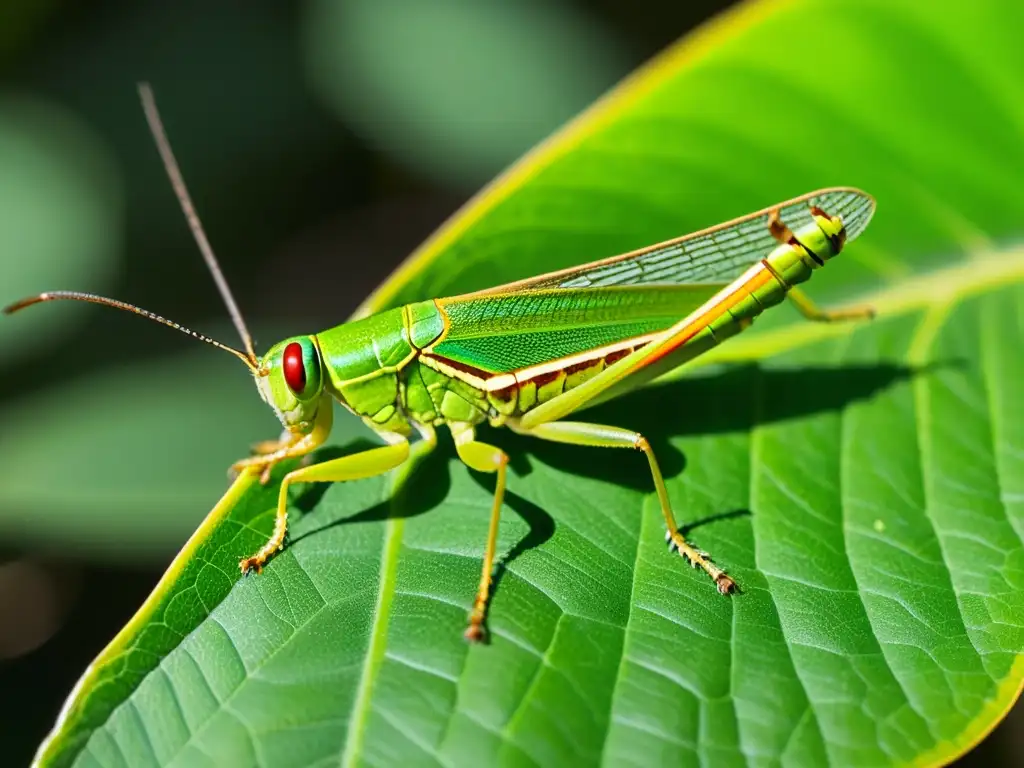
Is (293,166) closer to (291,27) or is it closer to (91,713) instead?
(291,27)

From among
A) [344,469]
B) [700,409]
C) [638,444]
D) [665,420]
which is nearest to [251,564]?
[344,469]

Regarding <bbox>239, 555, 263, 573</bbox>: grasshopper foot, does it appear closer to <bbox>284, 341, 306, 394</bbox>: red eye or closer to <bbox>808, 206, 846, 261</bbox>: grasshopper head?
<bbox>284, 341, 306, 394</bbox>: red eye

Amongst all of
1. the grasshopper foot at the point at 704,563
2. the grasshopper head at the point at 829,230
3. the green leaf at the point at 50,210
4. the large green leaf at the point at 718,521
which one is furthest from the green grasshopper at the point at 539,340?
the green leaf at the point at 50,210

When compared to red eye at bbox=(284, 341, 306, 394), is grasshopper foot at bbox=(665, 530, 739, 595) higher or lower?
lower

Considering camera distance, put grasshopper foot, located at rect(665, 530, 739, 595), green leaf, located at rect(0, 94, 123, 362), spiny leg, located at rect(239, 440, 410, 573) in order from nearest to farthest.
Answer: grasshopper foot, located at rect(665, 530, 739, 595) < spiny leg, located at rect(239, 440, 410, 573) < green leaf, located at rect(0, 94, 123, 362)

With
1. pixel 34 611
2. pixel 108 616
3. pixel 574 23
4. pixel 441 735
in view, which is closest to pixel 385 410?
pixel 441 735

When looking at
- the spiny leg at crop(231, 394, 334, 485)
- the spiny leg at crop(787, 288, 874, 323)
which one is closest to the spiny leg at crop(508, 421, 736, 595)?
the spiny leg at crop(231, 394, 334, 485)
